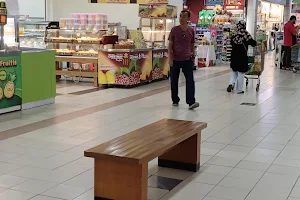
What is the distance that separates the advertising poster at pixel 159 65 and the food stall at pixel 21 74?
371cm

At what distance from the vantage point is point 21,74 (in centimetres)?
750

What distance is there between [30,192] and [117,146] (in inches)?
33.6

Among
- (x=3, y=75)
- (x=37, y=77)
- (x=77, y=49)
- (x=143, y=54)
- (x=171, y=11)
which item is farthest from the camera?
(x=171, y=11)

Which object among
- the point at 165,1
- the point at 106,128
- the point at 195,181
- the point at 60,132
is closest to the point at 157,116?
the point at 106,128

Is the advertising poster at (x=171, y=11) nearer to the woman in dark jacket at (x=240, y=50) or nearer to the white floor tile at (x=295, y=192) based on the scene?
the woman in dark jacket at (x=240, y=50)

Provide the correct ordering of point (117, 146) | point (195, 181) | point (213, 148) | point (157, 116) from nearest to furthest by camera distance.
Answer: point (117, 146)
point (195, 181)
point (213, 148)
point (157, 116)

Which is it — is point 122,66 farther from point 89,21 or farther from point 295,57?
point 295,57

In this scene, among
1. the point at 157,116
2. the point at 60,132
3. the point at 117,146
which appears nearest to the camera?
the point at 117,146

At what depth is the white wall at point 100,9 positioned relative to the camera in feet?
44.2

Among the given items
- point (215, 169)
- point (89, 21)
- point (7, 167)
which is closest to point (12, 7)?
point (89, 21)

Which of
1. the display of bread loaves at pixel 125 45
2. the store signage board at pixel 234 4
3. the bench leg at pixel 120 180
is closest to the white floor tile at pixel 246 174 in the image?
the bench leg at pixel 120 180

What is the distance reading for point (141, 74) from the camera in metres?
10.8

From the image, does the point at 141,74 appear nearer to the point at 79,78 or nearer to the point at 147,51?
the point at 147,51

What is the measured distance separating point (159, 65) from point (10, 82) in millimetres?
5124
